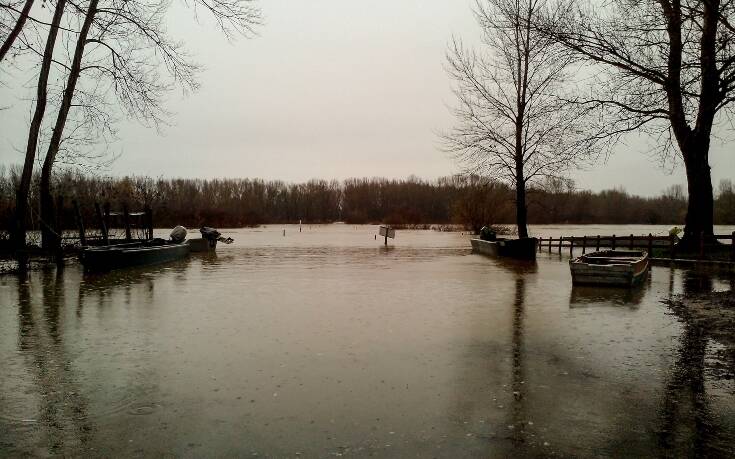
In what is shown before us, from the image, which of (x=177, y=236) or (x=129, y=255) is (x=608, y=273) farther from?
(x=177, y=236)

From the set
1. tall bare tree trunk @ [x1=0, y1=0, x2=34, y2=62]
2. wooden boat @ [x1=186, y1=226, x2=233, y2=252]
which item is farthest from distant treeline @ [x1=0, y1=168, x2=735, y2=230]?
tall bare tree trunk @ [x1=0, y1=0, x2=34, y2=62]

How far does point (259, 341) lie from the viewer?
7551 millimetres

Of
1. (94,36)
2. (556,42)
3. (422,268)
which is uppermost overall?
(94,36)

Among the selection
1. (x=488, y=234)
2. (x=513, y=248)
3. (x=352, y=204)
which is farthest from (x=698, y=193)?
(x=352, y=204)

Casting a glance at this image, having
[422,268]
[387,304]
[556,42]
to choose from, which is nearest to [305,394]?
[387,304]

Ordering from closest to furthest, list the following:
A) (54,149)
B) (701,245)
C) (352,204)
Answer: (701,245) → (54,149) → (352,204)

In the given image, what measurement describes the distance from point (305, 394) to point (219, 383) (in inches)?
37.5

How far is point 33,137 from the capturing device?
755 inches

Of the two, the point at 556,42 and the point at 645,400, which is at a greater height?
the point at 556,42

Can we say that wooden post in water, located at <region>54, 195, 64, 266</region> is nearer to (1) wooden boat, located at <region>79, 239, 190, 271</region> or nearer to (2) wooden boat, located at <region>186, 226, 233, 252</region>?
(1) wooden boat, located at <region>79, 239, 190, 271</region>

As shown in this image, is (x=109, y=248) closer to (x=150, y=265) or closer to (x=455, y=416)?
(x=150, y=265)

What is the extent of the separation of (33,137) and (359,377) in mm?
18043

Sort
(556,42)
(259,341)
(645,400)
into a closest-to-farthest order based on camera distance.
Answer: (645,400) < (259,341) < (556,42)

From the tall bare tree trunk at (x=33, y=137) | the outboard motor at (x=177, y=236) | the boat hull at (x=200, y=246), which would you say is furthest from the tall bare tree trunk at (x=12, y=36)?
the boat hull at (x=200, y=246)
